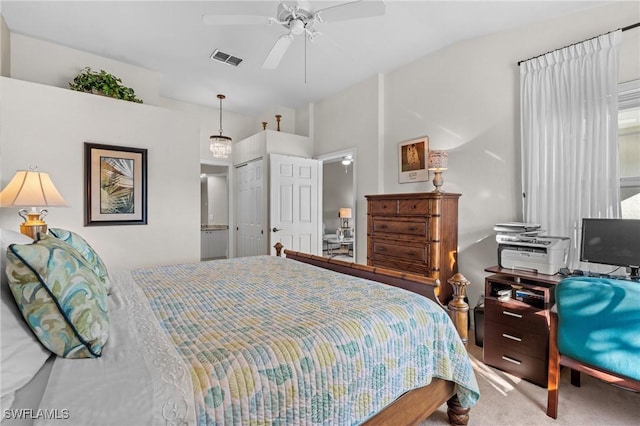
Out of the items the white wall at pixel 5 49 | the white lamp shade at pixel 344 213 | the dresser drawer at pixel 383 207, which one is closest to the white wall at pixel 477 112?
the dresser drawer at pixel 383 207

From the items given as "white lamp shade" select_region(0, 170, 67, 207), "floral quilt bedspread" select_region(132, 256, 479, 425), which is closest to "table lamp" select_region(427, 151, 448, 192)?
"floral quilt bedspread" select_region(132, 256, 479, 425)

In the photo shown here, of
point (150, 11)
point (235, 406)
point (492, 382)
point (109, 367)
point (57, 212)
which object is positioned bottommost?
point (492, 382)

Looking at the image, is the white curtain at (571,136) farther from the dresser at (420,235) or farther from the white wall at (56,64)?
the white wall at (56,64)

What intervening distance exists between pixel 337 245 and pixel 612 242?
6134mm

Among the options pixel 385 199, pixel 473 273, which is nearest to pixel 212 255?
pixel 385 199

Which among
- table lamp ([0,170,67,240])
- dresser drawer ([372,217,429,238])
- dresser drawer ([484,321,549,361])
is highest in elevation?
table lamp ([0,170,67,240])

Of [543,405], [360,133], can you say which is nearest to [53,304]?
[543,405]

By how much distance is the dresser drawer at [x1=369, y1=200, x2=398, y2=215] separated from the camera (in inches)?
128

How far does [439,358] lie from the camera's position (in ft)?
4.72

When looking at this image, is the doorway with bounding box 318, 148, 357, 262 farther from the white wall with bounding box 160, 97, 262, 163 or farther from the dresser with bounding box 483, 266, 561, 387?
the dresser with bounding box 483, 266, 561, 387

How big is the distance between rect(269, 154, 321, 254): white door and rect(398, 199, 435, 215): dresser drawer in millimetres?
1910

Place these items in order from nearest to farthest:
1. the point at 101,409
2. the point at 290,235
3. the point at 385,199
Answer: the point at 101,409, the point at 385,199, the point at 290,235

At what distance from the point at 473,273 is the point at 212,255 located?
5285 mm

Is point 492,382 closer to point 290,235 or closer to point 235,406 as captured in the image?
point 235,406
